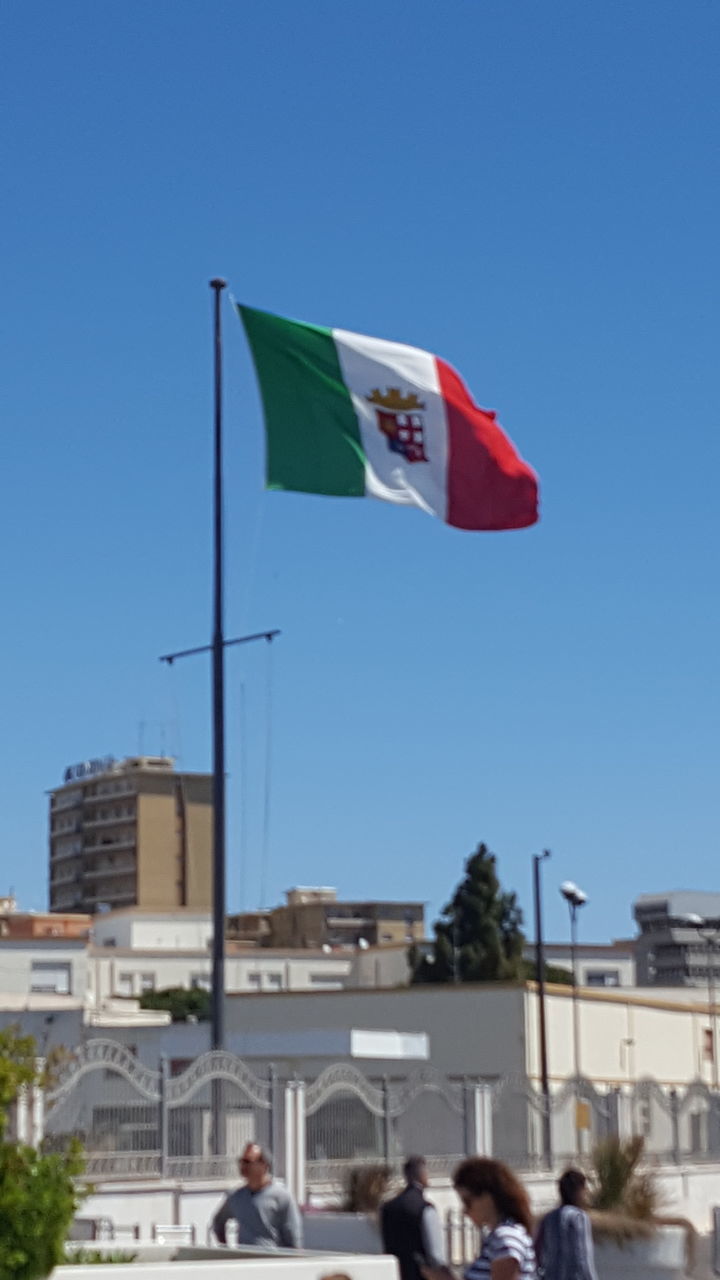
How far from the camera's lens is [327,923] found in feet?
482

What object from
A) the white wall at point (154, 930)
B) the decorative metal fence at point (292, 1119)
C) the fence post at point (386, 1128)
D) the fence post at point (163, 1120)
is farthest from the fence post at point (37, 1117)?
the white wall at point (154, 930)

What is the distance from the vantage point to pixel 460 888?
300 ft

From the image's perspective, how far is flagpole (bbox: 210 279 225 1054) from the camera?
2533 cm

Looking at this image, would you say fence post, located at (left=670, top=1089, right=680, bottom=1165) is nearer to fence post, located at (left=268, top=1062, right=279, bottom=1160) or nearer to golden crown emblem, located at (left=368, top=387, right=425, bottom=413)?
fence post, located at (left=268, top=1062, right=279, bottom=1160)

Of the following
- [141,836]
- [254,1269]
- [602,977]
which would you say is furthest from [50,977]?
[254,1269]

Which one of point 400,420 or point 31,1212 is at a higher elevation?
point 400,420

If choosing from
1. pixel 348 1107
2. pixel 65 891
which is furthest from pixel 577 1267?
pixel 65 891

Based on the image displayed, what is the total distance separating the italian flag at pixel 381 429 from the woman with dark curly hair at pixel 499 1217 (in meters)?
17.4

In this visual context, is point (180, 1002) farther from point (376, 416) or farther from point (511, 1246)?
point (511, 1246)

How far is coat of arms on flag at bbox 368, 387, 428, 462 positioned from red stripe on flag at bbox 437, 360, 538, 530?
1.43 feet

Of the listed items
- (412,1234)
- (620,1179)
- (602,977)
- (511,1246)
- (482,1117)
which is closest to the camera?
(511,1246)

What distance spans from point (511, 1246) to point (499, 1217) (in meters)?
0.18

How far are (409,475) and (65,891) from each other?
152272 mm

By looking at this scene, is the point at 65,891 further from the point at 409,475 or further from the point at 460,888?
the point at 409,475
